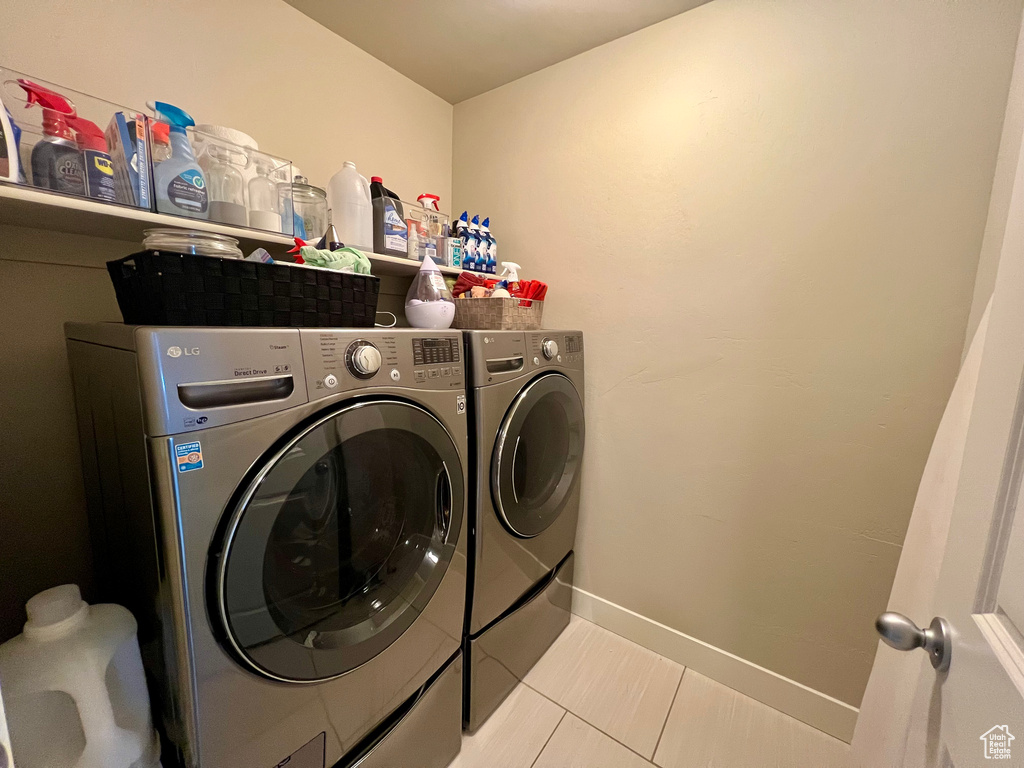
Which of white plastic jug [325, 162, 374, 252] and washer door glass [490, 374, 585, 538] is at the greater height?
white plastic jug [325, 162, 374, 252]

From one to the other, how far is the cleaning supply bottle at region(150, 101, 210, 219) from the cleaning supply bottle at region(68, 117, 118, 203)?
8cm

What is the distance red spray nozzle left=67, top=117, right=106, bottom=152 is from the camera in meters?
0.79

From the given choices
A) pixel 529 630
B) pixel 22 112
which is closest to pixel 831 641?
pixel 529 630

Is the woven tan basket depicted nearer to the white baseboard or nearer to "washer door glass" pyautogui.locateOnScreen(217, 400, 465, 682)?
"washer door glass" pyautogui.locateOnScreen(217, 400, 465, 682)

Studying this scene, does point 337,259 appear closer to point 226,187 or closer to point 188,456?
point 226,187

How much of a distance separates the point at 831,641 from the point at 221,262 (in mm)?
1921

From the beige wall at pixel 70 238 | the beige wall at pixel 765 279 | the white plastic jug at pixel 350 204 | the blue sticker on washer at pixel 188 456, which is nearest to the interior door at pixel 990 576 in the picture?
the beige wall at pixel 765 279

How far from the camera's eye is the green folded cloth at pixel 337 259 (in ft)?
3.14

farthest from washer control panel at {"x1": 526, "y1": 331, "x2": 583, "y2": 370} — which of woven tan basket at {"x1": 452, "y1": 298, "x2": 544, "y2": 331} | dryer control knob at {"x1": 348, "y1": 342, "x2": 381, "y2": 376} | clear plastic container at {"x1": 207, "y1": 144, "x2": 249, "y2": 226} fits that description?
clear plastic container at {"x1": 207, "y1": 144, "x2": 249, "y2": 226}

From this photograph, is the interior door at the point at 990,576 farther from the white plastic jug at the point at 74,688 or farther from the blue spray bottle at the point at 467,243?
the blue spray bottle at the point at 467,243

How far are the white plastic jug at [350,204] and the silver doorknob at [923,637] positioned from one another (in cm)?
138

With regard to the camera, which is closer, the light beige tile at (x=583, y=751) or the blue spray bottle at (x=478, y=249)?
the light beige tile at (x=583, y=751)

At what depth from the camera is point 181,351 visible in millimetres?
594

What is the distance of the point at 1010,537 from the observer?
1.28 feet
